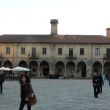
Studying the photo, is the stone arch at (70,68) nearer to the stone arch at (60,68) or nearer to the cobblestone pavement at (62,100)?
the stone arch at (60,68)

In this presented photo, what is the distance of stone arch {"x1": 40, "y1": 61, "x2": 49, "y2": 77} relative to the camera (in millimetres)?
76506

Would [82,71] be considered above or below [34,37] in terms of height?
below

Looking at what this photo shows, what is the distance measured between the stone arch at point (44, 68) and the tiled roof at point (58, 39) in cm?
Answer: 387

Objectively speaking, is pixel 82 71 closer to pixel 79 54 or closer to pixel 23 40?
pixel 79 54

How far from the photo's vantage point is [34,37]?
259ft

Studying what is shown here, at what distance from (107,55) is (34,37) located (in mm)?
13183

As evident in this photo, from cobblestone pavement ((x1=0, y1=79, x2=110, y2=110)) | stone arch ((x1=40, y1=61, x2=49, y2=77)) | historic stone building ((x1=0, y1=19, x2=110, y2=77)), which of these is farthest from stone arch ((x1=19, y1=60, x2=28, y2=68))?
cobblestone pavement ((x1=0, y1=79, x2=110, y2=110))

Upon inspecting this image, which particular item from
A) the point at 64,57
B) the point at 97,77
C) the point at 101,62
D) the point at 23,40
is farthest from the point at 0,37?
the point at 97,77

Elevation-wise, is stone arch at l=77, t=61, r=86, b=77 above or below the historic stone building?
below

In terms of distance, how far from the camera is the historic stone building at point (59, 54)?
3019 inches
